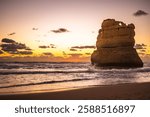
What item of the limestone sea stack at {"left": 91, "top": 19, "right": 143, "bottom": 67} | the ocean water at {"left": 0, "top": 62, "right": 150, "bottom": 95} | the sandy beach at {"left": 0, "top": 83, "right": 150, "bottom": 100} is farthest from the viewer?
the limestone sea stack at {"left": 91, "top": 19, "right": 143, "bottom": 67}

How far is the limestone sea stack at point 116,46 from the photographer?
17500 mm

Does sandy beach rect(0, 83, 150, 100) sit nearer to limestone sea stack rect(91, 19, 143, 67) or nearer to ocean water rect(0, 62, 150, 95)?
ocean water rect(0, 62, 150, 95)

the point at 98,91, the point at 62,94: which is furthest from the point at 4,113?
the point at 98,91

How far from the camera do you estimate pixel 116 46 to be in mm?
18203

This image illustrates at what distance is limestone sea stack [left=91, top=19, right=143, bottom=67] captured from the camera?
17.5 metres

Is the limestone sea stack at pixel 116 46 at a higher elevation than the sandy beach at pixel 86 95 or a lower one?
higher

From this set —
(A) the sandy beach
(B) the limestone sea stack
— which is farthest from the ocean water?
(B) the limestone sea stack

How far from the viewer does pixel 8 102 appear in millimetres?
5293

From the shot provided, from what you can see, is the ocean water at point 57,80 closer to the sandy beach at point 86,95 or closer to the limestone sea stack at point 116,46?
the sandy beach at point 86,95

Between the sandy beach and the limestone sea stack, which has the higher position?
the limestone sea stack

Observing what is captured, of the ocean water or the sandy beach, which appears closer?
the sandy beach

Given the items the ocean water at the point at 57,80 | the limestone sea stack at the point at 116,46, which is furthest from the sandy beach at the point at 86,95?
the limestone sea stack at the point at 116,46

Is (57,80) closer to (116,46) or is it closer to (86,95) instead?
(86,95)

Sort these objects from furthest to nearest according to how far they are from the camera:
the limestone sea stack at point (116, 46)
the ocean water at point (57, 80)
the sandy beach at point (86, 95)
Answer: the limestone sea stack at point (116, 46), the ocean water at point (57, 80), the sandy beach at point (86, 95)
